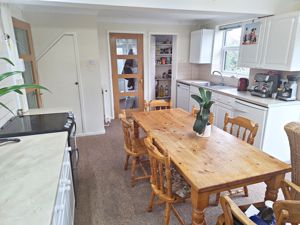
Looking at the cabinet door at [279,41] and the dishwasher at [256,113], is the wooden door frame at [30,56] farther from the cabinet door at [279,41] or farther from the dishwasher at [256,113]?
the cabinet door at [279,41]

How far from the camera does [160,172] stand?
1590mm

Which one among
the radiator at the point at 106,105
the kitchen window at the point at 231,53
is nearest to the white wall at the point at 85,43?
the radiator at the point at 106,105

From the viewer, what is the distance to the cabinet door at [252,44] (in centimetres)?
304

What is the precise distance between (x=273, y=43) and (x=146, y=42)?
282 centimetres

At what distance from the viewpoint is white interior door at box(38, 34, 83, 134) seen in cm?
353

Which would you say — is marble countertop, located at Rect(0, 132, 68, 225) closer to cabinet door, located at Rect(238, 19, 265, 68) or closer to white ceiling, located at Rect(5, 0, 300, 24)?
Answer: white ceiling, located at Rect(5, 0, 300, 24)

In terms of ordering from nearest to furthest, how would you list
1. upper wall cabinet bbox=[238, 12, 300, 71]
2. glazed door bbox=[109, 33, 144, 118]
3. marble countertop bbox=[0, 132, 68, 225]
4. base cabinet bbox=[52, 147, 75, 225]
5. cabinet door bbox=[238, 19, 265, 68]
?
marble countertop bbox=[0, 132, 68, 225]
base cabinet bbox=[52, 147, 75, 225]
upper wall cabinet bbox=[238, 12, 300, 71]
cabinet door bbox=[238, 19, 265, 68]
glazed door bbox=[109, 33, 144, 118]

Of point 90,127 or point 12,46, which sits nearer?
point 12,46

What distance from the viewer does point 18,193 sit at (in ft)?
3.42

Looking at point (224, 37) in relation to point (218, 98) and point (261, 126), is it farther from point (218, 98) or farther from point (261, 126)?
Answer: point (261, 126)

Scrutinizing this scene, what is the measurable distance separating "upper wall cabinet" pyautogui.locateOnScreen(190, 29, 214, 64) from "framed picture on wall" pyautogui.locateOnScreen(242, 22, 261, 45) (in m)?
1.23

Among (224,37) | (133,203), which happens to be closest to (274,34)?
(224,37)

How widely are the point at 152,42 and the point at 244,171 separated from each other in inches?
177

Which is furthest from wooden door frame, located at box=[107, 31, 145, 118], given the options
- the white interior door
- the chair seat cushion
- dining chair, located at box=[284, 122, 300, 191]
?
dining chair, located at box=[284, 122, 300, 191]
